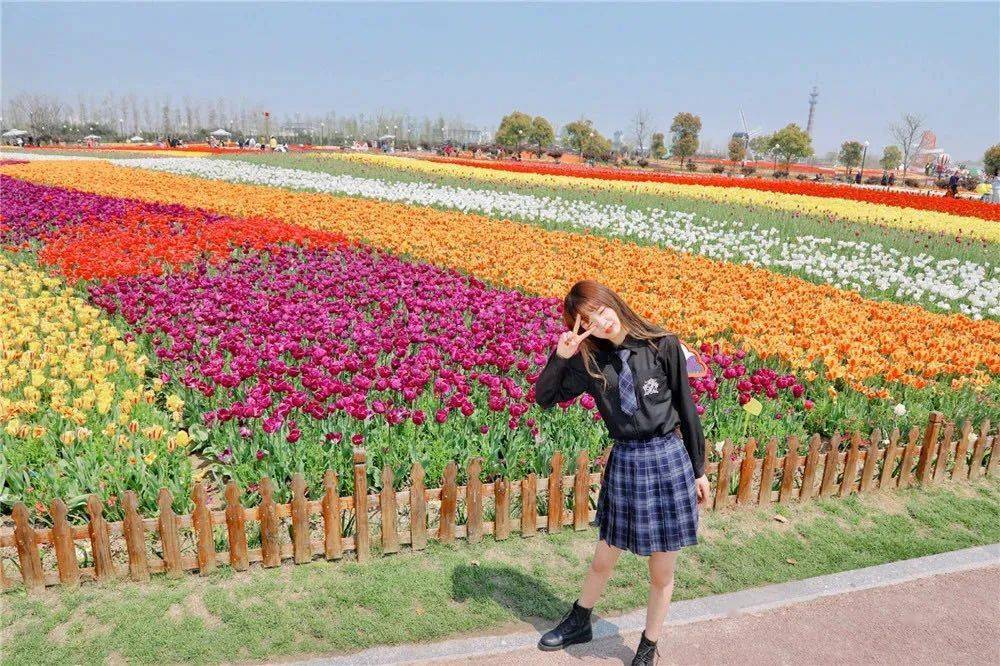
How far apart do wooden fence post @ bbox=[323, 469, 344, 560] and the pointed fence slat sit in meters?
3.88

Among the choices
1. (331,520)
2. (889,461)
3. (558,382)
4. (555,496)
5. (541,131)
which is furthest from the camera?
(541,131)

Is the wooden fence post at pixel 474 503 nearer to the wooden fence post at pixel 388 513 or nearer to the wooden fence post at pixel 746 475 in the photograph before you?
the wooden fence post at pixel 388 513

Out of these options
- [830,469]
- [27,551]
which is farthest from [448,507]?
[830,469]

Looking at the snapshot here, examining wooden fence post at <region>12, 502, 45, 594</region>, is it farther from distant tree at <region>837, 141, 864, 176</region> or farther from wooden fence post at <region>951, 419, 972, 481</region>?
distant tree at <region>837, 141, 864, 176</region>

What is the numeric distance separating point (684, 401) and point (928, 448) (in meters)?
3.33

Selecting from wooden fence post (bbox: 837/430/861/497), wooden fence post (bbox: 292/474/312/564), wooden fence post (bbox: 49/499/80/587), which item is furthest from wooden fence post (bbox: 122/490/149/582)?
wooden fence post (bbox: 837/430/861/497)

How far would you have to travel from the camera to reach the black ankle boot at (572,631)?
3.47 meters

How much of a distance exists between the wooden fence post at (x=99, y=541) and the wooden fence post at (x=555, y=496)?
2.43 metres

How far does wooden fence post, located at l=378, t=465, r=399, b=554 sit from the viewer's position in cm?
395

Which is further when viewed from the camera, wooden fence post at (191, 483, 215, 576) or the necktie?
wooden fence post at (191, 483, 215, 576)

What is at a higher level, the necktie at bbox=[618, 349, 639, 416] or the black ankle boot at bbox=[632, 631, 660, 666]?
the necktie at bbox=[618, 349, 639, 416]

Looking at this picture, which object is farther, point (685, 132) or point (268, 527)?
point (685, 132)

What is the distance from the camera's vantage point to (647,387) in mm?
2986

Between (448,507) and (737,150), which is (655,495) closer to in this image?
(448,507)
